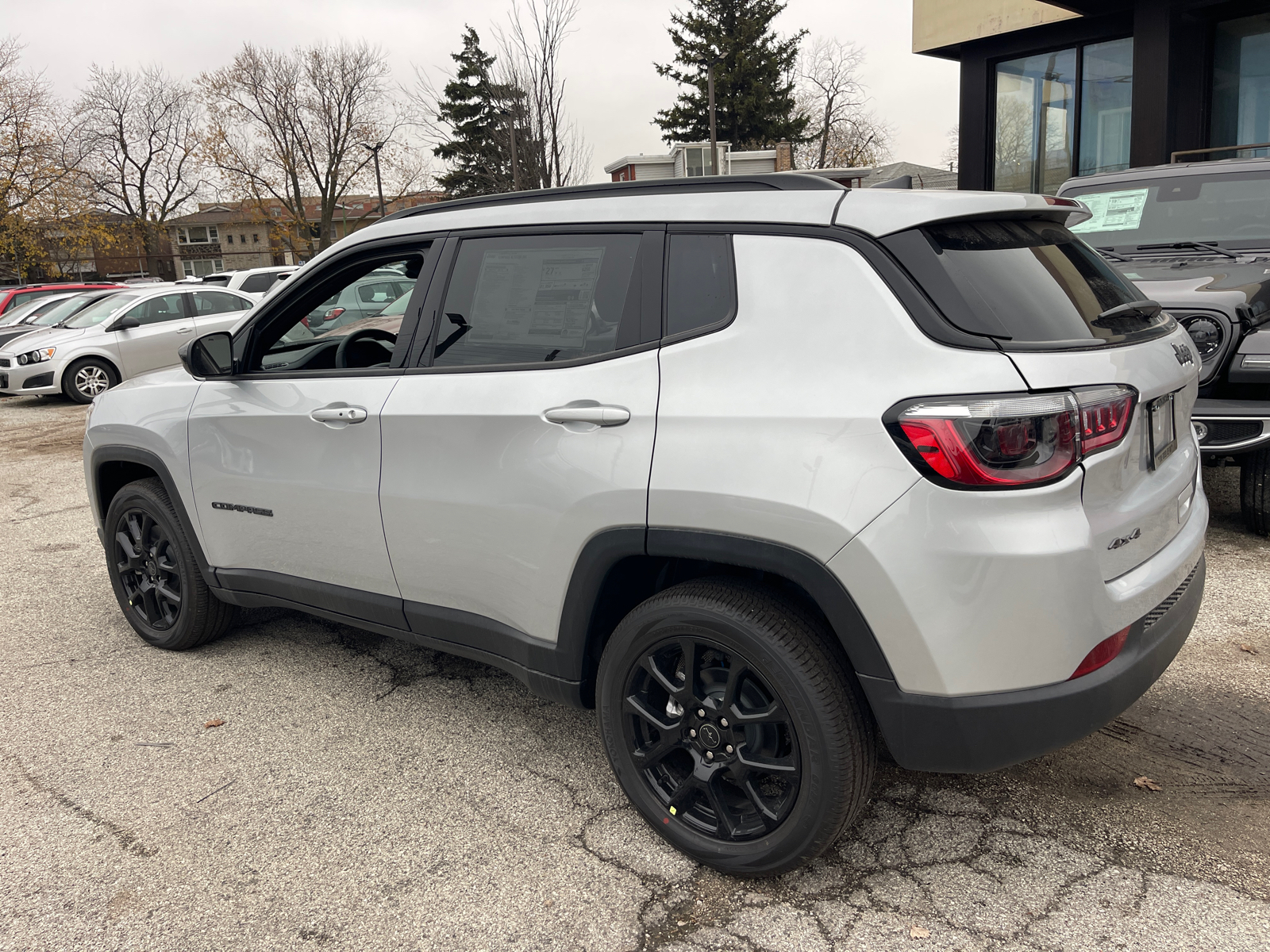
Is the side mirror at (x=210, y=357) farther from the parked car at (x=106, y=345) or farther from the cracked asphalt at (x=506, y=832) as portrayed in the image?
the parked car at (x=106, y=345)

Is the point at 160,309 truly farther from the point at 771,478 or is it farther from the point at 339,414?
the point at 771,478

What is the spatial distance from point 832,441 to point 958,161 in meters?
16.0

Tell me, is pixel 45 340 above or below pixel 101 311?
below

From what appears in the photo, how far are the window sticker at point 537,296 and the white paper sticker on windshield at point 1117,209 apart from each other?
4.77 metres

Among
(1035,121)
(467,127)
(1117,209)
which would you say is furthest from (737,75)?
(1117,209)

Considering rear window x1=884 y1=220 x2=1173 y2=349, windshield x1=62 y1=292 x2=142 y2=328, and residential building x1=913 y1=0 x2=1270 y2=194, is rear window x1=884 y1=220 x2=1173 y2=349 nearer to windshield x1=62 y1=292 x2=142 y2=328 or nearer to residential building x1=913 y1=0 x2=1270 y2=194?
residential building x1=913 y1=0 x2=1270 y2=194

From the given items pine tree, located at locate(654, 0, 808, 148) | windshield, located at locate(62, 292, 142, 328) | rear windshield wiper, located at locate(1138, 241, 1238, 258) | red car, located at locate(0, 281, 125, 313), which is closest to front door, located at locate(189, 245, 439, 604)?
rear windshield wiper, located at locate(1138, 241, 1238, 258)

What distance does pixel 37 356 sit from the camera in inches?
526

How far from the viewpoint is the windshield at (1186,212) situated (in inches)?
225

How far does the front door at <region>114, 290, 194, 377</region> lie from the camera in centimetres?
1344

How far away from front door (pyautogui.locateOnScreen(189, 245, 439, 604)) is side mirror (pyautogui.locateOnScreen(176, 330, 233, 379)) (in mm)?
Answer: 54

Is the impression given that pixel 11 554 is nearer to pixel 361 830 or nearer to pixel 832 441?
pixel 361 830

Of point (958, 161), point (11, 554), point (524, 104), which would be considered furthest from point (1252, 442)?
point (524, 104)

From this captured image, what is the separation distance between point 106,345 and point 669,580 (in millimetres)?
13380
